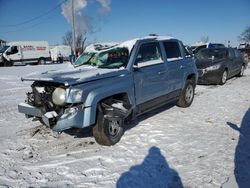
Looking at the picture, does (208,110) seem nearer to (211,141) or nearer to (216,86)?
(211,141)

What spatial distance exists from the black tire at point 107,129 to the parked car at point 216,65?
301 inches

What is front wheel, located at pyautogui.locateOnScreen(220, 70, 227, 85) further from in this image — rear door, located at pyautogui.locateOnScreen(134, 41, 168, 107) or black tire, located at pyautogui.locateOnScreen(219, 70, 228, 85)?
rear door, located at pyautogui.locateOnScreen(134, 41, 168, 107)

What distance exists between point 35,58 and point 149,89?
→ 31471 mm

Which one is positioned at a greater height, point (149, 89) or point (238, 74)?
point (149, 89)

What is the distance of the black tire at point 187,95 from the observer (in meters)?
7.57

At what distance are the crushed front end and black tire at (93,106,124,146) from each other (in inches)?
17.7

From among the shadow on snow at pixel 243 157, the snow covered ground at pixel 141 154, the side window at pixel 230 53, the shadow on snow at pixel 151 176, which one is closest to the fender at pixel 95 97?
the snow covered ground at pixel 141 154

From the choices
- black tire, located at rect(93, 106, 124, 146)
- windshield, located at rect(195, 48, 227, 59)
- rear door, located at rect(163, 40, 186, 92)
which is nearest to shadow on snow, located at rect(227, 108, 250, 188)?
rear door, located at rect(163, 40, 186, 92)

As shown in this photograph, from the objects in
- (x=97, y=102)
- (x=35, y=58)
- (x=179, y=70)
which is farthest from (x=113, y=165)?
(x=35, y=58)

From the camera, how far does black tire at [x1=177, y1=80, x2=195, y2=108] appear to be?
298 inches

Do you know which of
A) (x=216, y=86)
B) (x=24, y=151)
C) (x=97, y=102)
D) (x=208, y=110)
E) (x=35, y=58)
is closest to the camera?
(x=97, y=102)

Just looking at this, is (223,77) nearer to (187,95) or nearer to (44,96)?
(187,95)

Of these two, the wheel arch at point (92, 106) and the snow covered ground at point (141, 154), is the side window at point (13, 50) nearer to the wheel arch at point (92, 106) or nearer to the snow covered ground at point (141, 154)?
the snow covered ground at point (141, 154)

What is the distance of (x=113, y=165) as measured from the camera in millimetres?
4168
